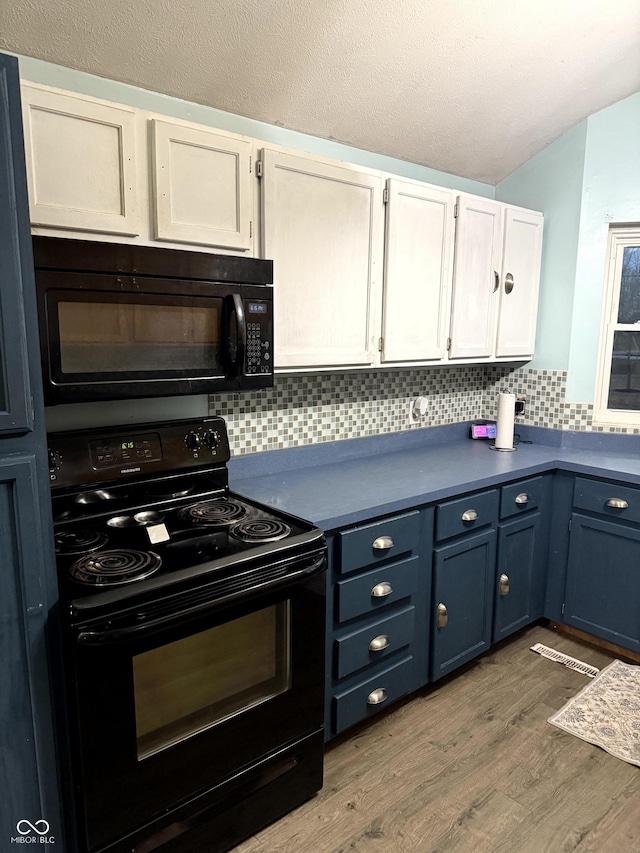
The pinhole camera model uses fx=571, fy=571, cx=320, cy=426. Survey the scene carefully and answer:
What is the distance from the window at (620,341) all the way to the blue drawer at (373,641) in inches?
63.7

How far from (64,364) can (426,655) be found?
5.62ft

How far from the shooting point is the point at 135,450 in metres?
1.80

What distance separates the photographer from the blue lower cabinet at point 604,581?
2514 millimetres

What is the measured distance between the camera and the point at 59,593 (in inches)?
53.0

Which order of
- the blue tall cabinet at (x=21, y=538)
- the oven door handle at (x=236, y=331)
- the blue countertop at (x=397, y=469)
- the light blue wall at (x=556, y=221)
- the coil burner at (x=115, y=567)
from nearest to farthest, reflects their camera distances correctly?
the blue tall cabinet at (x=21, y=538)
the coil burner at (x=115, y=567)
the oven door handle at (x=236, y=331)
the blue countertop at (x=397, y=469)
the light blue wall at (x=556, y=221)

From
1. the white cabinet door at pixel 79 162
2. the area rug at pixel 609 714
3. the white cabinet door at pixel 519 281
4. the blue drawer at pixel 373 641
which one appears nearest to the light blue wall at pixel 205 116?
the white cabinet door at pixel 79 162

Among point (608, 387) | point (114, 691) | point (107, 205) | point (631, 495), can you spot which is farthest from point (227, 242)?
point (608, 387)

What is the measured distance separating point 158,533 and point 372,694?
3.37ft

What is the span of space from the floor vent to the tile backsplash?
1.13m

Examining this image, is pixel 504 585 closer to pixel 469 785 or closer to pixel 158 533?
pixel 469 785

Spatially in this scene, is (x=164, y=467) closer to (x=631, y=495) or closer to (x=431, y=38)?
(x=431, y=38)

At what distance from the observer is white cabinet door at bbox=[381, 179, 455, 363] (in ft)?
7.46

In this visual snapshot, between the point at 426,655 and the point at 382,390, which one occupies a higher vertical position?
the point at 382,390

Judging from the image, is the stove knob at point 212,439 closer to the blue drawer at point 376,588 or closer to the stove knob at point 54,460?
the stove knob at point 54,460
